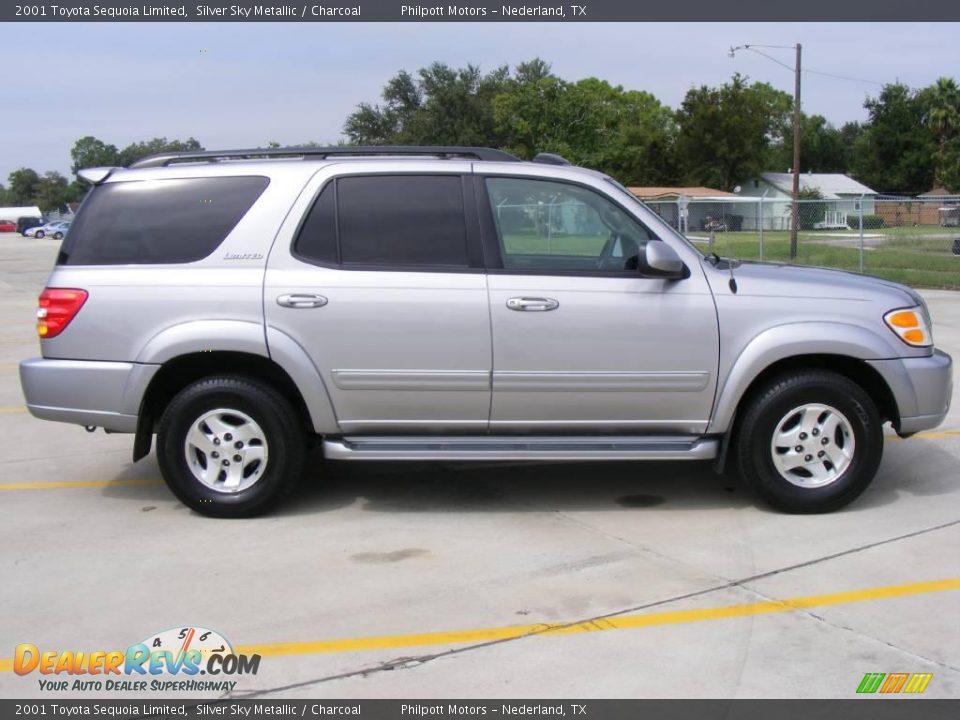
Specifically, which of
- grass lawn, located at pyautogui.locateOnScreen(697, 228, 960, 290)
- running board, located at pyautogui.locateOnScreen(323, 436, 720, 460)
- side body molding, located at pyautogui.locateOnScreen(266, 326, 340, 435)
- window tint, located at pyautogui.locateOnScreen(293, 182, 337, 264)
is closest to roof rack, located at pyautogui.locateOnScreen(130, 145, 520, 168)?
window tint, located at pyautogui.locateOnScreen(293, 182, 337, 264)

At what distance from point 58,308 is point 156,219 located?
2.39 ft

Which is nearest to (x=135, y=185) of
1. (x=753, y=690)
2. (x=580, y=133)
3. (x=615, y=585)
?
(x=615, y=585)

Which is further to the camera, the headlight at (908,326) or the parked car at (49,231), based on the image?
the parked car at (49,231)

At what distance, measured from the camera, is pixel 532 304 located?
5547mm

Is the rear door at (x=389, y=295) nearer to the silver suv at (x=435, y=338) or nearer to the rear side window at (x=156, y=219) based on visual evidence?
the silver suv at (x=435, y=338)

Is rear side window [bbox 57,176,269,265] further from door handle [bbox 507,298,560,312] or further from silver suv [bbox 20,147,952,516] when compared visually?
door handle [bbox 507,298,560,312]

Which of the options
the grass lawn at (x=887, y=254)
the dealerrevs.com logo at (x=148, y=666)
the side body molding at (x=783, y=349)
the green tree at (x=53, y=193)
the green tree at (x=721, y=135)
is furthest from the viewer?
the green tree at (x=53, y=193)

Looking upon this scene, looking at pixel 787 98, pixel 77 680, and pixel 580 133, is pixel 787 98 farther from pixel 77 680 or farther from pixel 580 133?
pixel 77 680

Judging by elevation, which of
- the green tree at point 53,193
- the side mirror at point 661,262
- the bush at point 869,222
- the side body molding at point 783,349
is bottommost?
the side body molding at point 783,349

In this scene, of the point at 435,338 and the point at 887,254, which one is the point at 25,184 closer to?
the point at 887,254

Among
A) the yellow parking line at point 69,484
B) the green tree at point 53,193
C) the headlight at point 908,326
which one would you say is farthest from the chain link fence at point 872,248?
the green tree at point 53,193
